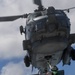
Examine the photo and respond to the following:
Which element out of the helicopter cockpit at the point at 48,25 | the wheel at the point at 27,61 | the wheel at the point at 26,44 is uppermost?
the helicopter cockpit at the point at 48,25

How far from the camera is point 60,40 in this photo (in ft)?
67.4

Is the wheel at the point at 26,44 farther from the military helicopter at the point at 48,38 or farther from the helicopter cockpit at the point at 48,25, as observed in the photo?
the helicopter cockpit at the point at 48,25

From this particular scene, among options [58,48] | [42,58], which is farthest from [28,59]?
[58,48]

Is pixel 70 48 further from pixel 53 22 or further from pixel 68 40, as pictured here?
pixel 53 22

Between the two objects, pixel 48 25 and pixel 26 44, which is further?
pixel 26 44

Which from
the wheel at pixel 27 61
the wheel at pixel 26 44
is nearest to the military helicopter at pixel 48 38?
the wheel at pixel 26 44

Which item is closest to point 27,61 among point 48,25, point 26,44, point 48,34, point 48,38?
point 26,44

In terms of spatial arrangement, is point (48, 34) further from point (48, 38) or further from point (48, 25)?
point (48, 25)

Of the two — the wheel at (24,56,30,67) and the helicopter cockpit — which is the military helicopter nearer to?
the helicopter cockpit

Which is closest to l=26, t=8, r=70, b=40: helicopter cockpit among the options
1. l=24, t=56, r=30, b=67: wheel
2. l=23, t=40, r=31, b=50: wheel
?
l=23, t=40, r=31, b=50: wheel

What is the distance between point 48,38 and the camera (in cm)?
2042

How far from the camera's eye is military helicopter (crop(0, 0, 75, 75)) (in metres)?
20.4

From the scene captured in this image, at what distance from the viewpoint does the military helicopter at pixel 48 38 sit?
66.8 feet

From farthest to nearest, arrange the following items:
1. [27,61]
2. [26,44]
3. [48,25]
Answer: [27,61]
[26,44]
[48,25]
